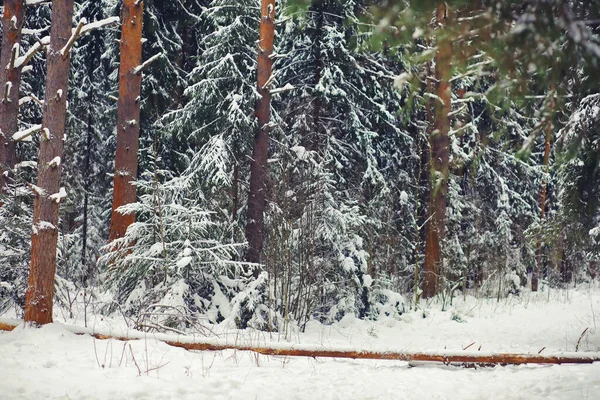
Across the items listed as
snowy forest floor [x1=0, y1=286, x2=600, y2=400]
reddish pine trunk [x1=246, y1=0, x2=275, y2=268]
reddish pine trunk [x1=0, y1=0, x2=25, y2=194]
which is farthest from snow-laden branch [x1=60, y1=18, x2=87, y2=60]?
reddish pine trunk [x1=246, y1=0, x2=275, y2=268]

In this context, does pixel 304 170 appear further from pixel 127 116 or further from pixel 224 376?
pixel 224 376

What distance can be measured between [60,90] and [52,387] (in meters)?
4.12

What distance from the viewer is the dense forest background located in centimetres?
627

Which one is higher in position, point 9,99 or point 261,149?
point 9,99

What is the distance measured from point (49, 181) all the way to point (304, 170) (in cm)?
516

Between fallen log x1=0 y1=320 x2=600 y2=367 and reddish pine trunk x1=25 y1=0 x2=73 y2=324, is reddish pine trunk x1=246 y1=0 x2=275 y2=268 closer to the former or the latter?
fallen log x1=0 y1=320 x2=600 y2=367

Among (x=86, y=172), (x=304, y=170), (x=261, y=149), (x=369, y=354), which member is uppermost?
(x=86, y=172)

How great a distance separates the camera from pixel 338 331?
33.1ft

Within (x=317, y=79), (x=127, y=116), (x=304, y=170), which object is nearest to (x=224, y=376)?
(x=304, y=170)

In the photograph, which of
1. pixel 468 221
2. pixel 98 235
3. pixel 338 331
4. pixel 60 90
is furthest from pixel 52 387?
pixel 98 235

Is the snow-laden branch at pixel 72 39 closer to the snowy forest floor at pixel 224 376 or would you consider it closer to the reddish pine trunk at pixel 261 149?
the snowy forest floor at pixel 224 376

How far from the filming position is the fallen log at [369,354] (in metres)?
6.09

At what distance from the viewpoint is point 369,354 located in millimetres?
6145

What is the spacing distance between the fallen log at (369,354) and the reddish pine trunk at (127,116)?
4305 mm
